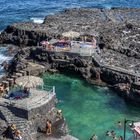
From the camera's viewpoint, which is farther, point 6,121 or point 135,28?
point 135,28

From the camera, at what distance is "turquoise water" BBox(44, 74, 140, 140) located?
1889 inches

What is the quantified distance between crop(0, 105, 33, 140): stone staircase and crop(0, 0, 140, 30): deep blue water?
51.3 meters

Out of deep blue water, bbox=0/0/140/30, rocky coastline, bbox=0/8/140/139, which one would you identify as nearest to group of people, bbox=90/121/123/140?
rocky coastline, bbox=0/8/140/139

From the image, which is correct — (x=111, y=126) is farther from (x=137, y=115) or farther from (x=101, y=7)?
(x=101, y=7)

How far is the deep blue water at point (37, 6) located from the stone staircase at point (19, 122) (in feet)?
168

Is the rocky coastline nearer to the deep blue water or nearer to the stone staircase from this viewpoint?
the deep blue water

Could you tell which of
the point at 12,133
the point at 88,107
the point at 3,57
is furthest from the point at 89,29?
the point at 12,133

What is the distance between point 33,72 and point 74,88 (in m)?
6.60

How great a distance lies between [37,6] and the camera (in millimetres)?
108062

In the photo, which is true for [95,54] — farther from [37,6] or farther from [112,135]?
[37,6]

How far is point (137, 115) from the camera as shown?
50781mm

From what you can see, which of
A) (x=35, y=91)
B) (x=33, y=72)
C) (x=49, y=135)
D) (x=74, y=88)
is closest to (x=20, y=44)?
(x=33, y=72)

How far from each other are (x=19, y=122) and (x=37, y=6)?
6876 centimetres

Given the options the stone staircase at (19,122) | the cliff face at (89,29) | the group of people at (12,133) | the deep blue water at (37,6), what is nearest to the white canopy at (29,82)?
the stone staircase at (19,122)
